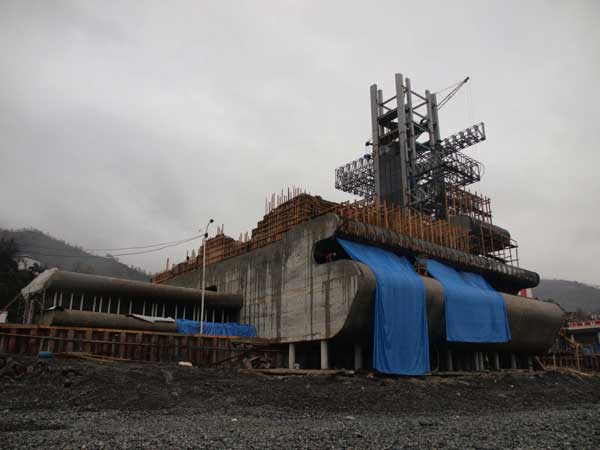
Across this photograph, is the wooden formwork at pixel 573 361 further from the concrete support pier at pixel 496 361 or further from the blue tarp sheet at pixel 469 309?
the blue tarp sheet at pixel 469 309

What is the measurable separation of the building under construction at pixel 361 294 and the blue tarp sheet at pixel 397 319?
62 millimetres

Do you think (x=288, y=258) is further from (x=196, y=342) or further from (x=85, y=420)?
(x=85, y=420)

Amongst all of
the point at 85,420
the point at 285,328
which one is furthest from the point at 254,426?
the point at 285,328

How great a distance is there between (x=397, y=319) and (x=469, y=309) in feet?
27.0

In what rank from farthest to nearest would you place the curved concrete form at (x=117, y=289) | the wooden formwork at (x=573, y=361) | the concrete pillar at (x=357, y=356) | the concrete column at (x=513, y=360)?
the wooden formwork at (x=573, y=361)
the concrete column at (x=513, y=360)
the curved concrete form at (x=117, y=289)
the concrete pillar at (x=357, y=356)

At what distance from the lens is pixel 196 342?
29.6 metres

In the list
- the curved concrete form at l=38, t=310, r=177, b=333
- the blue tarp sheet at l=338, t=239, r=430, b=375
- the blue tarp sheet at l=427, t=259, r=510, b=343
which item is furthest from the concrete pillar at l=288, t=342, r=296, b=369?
the blue tarp sheet at l=427, t=259, r=510, b=343

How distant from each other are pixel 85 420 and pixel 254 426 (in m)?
4.54

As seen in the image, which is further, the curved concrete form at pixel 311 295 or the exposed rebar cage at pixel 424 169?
the exposed rebar cage at pixel 424 169

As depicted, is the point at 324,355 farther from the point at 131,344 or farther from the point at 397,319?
the point at 131,344

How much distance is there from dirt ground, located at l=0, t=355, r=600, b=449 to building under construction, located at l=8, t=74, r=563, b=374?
4.21 metres

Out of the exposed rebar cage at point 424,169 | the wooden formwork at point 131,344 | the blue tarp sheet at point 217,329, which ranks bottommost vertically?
the wooden formwork at point 131,344

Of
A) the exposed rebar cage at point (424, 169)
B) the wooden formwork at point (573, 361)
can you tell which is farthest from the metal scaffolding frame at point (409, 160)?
the wooden formwork at point (573, 361)

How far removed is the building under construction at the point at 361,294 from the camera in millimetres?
30578
